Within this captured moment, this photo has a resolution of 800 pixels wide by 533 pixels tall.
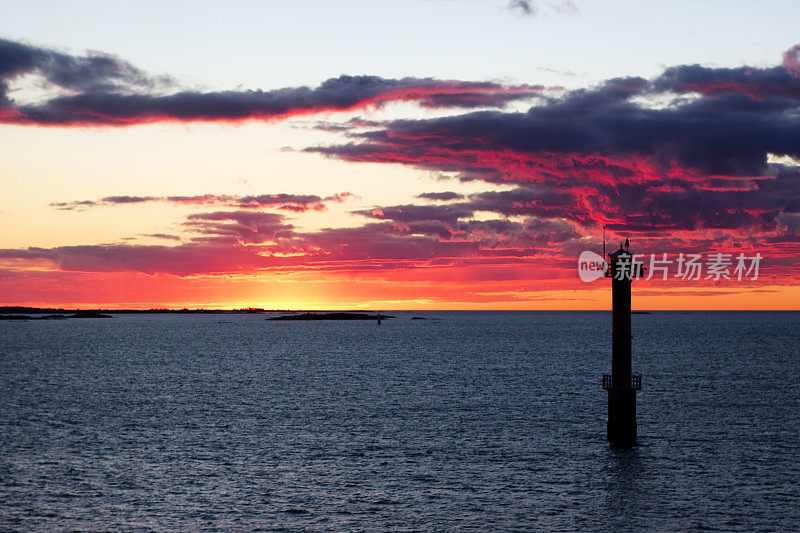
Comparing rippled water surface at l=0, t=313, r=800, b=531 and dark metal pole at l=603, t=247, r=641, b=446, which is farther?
dark metal pole at l=603, t=247, r=641, b=446

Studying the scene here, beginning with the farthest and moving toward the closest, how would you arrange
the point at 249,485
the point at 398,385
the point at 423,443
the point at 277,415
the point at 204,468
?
the point at 398,385 < the point at 277,415 < the point at 423,443 < the point at 204,468 < the point at 249,485

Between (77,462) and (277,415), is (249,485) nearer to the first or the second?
(77,462)

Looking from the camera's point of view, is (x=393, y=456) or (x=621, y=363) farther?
(x=621, y=363)

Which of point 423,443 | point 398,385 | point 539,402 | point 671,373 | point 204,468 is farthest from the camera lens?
point 671,373

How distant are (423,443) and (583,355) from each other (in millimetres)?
96238

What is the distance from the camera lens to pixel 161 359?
130875mm

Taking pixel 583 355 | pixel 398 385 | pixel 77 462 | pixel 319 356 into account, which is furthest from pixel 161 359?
pixel 77 462

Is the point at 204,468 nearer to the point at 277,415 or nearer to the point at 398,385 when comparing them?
the point at 277,415

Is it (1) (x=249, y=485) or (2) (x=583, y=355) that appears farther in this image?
(2) (x=583, y=355)

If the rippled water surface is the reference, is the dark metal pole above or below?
above

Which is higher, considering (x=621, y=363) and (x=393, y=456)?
(x=621, y=363)

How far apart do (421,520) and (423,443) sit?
1599cm

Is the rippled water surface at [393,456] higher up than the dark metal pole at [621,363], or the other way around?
the dark metal pole at [621,363]

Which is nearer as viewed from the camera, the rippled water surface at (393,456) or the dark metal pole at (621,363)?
the rippled water surface at (393,456)
